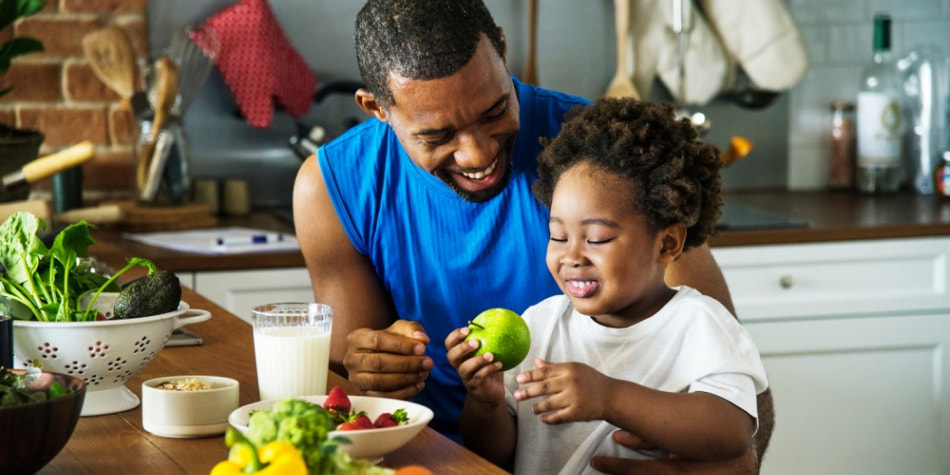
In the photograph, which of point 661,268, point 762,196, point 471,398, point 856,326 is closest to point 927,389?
point 856,326

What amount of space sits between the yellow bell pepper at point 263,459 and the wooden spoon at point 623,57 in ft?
8.48

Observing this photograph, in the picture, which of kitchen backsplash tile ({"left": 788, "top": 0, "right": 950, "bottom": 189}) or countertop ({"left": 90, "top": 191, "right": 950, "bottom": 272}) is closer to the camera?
countertop ({"left": 90, "top": 191, "right": 950, "bottom": 272})

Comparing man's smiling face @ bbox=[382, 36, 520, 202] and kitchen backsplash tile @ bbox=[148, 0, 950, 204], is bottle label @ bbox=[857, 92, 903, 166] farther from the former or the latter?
man's smiling face @ bbox=[382, 36, 520, 202]

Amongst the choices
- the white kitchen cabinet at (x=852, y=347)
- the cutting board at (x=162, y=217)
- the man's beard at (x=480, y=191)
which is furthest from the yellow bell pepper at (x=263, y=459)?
the cutting board at (x=162, y=217)

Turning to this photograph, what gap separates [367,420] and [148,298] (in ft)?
1.10

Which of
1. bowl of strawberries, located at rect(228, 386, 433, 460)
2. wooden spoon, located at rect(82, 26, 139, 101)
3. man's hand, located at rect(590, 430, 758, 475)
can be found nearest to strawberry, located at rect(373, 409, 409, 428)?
bowl of strawberries, located at rect(228, 386, 433, 460)

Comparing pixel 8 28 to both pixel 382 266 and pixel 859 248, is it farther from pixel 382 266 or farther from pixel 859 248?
pixel 859 248

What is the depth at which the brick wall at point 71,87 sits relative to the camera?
9.89ft

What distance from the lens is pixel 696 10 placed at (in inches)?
134

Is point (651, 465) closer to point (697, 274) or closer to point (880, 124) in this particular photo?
point (697, 274)

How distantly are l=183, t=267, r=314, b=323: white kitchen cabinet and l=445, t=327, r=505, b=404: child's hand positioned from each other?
1.23 metres

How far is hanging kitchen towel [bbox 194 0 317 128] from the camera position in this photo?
123 inches

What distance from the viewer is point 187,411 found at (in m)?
1.25

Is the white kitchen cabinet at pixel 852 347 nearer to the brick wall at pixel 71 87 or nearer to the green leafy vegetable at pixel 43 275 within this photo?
the brick wall at pixel 71 87
